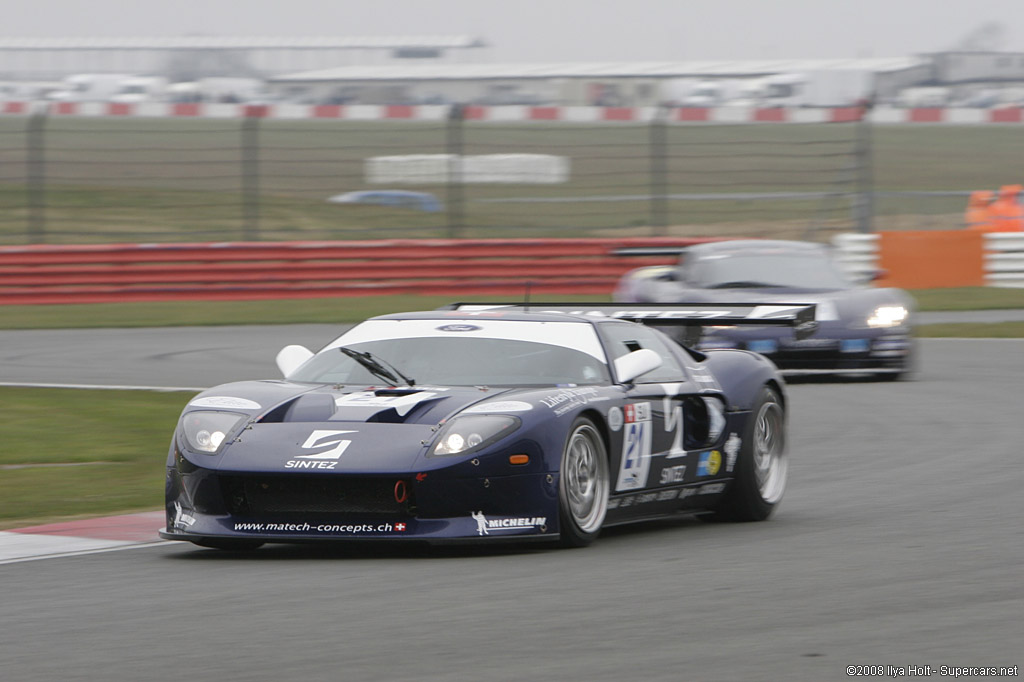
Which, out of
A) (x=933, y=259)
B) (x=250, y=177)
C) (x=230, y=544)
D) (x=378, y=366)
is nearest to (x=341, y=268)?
(x=250, y=177)

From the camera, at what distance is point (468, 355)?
7539 mm

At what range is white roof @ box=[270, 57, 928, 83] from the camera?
61.3 metres

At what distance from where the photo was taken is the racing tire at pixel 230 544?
6745 millimetres

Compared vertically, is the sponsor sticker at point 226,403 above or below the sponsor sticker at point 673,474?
above

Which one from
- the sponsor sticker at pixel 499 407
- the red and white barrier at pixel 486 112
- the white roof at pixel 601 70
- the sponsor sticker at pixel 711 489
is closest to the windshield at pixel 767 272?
the sponsor sticker at pixel 711 489

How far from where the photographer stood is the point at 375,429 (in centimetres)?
666

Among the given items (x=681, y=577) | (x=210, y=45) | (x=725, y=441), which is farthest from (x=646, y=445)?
(x=210, y=45)

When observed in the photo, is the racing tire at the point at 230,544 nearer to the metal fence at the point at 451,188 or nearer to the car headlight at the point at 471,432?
the car headlight at the point at 471,432

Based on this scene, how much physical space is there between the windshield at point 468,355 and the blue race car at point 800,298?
631 cm

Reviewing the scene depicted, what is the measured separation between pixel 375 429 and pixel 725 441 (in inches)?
84.8

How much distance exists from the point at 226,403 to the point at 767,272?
975cm

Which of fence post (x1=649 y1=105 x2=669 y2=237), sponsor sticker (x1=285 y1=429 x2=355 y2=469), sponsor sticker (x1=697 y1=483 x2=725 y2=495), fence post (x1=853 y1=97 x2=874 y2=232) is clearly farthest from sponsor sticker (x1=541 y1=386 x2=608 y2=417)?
fence post (x1=649 y1=105 x2=669 y2=237)

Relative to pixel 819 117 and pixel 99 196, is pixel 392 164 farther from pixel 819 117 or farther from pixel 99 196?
pixel 819 117

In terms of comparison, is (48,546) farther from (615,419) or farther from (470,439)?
(615,419)
